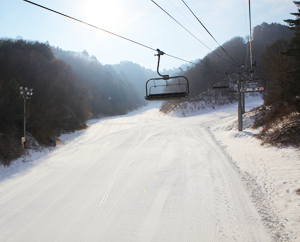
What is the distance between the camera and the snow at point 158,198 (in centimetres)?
569

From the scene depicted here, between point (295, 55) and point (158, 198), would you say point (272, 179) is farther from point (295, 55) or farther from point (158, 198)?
point (295, 55)

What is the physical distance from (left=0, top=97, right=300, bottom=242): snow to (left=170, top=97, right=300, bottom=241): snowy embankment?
0.03 meters

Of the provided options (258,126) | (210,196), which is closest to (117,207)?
(210,196)

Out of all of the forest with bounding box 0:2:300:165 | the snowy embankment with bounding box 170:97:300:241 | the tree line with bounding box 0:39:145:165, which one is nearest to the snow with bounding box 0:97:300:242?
the snowy embankment with bounding box 170:97:300:241

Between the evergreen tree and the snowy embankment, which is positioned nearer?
the snowy embankment

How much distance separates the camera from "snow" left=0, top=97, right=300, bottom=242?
5.69 metres

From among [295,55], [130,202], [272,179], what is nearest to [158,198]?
[130,202]

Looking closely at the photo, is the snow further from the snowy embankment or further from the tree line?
the tree line

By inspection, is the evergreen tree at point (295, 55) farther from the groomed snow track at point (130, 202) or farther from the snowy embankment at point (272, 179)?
the groomed snow track at point (130, 202)

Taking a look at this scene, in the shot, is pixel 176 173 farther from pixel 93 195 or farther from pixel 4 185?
pixel 4 185

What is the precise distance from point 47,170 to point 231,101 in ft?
162

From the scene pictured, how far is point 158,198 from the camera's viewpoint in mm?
7727

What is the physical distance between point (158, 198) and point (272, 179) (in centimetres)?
517

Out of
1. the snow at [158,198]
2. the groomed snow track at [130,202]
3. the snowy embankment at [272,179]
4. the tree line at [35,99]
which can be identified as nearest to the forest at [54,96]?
the tree line at [35,99]
